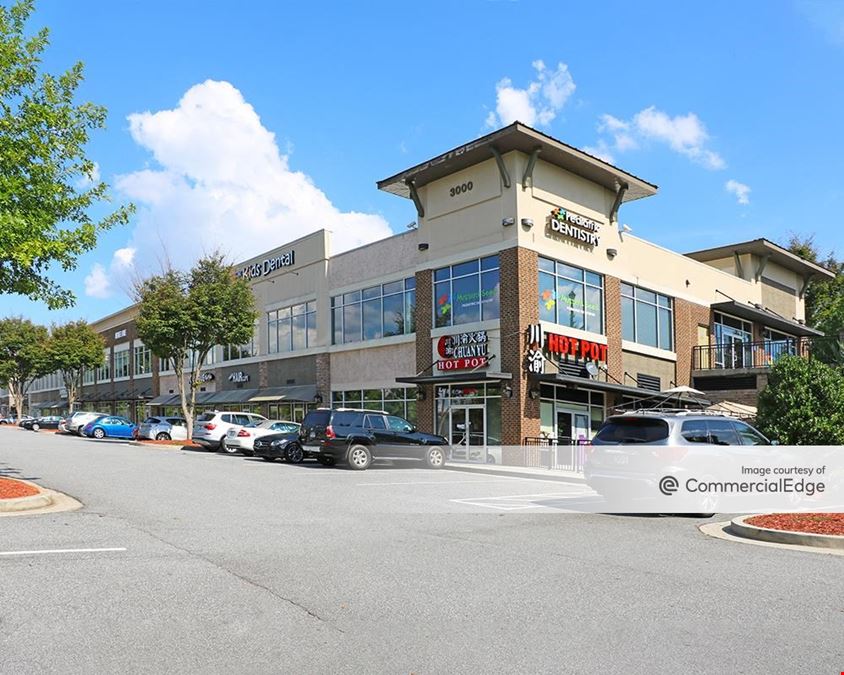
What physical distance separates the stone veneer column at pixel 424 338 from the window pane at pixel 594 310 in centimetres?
600

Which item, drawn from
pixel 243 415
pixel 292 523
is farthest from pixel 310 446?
pixel 292 523

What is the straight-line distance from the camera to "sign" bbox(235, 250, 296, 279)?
3953cm

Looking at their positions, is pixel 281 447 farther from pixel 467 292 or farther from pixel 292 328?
pixel 292 328

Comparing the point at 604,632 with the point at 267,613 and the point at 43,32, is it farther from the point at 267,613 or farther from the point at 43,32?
the point at 43,32

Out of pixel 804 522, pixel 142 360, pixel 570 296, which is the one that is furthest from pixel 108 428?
pixel 804 522

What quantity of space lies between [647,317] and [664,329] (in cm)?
158

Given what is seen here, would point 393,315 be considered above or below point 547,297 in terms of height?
below

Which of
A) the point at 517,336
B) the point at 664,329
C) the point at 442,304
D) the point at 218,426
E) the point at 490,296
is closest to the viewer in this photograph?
the point at 517,336

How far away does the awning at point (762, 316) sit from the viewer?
122ft

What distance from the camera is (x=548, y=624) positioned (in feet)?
19.6

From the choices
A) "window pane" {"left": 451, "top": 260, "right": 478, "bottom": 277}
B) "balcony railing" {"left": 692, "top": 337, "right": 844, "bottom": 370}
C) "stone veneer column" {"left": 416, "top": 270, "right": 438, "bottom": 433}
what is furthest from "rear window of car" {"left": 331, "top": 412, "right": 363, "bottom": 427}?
"balcony railing" {"left": 692, "top": 337, "right": 844, "bottom": 370}

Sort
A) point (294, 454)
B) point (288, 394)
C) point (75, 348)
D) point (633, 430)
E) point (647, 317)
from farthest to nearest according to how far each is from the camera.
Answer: point (75, 348)
point (288, 394)
point (647, 317)
point (294, 454)
point (633, 430)

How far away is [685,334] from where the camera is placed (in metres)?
35.8

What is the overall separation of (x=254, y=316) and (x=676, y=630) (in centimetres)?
3217
